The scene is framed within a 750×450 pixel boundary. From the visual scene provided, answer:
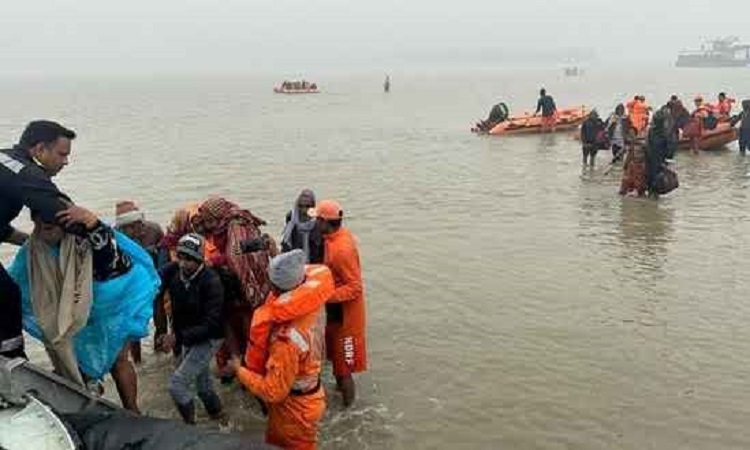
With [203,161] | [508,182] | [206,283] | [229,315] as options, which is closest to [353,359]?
[229,315]

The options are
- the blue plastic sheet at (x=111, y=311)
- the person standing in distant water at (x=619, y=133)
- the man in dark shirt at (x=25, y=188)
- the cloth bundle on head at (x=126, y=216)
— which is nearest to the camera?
the man in dark shirt at (x=25, y=188)

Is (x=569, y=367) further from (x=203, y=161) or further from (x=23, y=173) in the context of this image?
(x=203, y=161)

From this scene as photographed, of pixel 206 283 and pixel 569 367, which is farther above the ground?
pixel 206 283

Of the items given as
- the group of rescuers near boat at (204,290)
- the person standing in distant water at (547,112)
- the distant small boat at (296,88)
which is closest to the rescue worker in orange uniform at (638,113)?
the person standing in distant water at (547,112)

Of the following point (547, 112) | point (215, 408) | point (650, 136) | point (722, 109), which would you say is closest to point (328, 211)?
point (215, 408)

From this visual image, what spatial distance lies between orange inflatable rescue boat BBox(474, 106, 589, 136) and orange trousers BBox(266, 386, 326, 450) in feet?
76.1

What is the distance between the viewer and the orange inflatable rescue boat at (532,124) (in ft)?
88.4

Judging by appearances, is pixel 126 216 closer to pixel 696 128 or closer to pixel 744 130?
pixel 696 128

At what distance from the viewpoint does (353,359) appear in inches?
238

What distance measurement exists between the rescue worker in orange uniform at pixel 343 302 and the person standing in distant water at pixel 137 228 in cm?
141

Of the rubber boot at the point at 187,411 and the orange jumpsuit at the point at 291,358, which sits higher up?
the orange jumpsuit at the point at 291,358

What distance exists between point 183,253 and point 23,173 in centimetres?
122

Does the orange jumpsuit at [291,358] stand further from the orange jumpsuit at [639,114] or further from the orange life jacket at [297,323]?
the orange jumpsuit at [639,114]

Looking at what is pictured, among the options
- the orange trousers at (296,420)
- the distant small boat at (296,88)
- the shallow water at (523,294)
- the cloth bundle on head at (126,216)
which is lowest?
the shallow water at (523,294)
